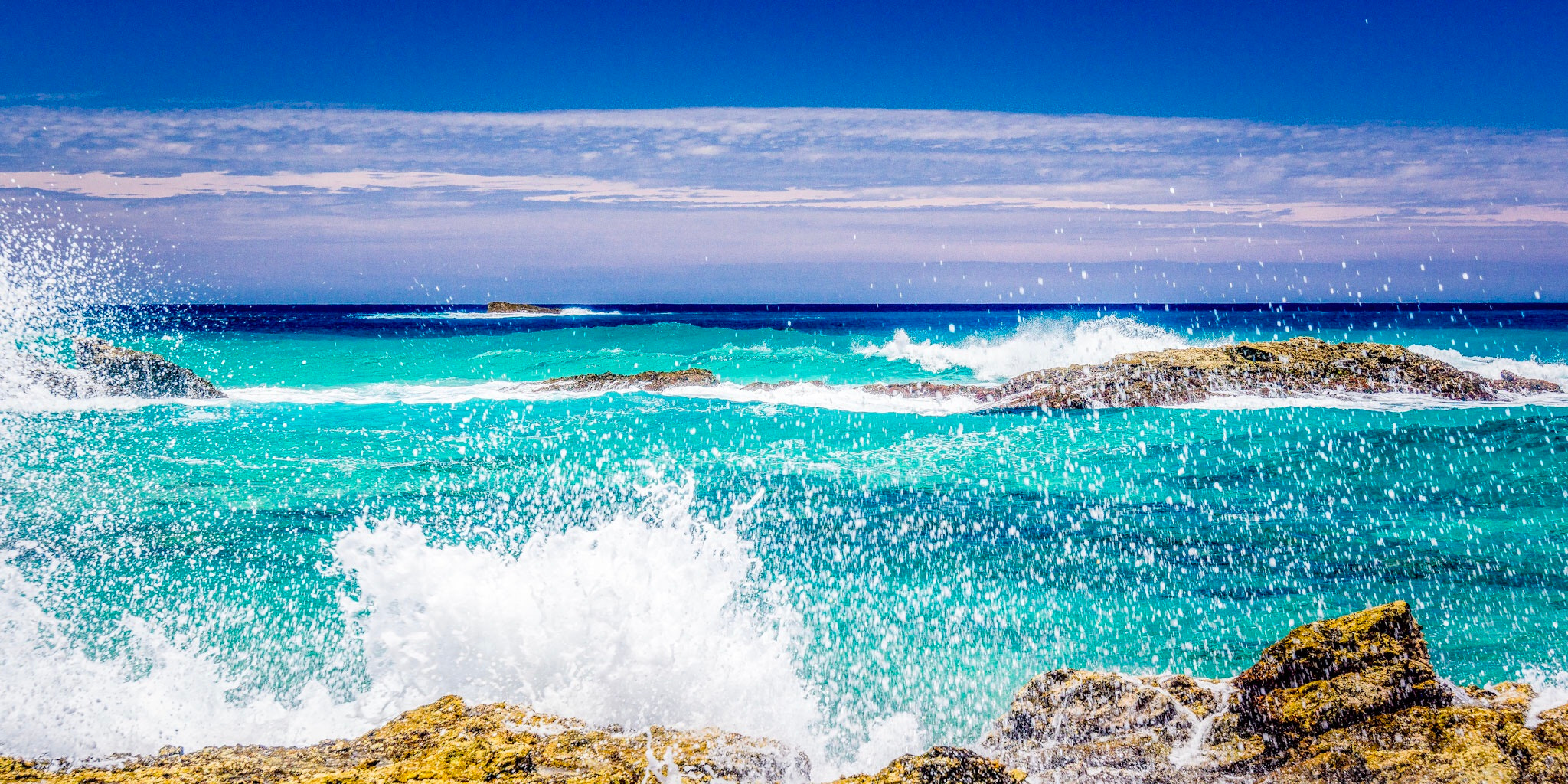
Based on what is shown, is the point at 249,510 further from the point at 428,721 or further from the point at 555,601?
the point at 428,721

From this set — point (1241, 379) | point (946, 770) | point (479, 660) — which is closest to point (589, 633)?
point (479, 660)

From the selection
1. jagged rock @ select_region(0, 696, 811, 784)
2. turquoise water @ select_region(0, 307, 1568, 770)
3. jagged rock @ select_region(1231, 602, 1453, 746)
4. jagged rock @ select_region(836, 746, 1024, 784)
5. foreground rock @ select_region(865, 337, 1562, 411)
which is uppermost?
foreground rock @ select_region(865, 337, 1562, 411)

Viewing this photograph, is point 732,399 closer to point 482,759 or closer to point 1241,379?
point 1241,379

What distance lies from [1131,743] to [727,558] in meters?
4.01

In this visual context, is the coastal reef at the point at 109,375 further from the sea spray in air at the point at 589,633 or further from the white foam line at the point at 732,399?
the sea spray in air at the point at 589,633

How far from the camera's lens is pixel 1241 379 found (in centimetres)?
1853

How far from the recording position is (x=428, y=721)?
3.93 metres

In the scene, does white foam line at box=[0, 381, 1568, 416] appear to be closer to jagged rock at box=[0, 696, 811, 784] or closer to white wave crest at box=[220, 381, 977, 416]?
white wave crest at box=[220, 381, 977, 416]

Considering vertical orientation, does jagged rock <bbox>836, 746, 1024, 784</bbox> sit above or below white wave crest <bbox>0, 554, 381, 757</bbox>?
above

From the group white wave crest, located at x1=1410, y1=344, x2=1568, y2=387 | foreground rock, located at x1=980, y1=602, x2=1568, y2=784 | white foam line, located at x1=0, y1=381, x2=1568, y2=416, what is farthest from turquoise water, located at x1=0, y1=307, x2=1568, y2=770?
white wave crest, located at x1=1410, y1=344, x2=1568, y2=387

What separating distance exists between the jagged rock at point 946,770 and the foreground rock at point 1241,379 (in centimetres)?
1483

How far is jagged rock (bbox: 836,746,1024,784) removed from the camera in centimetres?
314

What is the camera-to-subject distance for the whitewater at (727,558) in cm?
476

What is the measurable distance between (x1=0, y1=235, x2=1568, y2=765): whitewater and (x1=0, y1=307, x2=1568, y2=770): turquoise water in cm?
4
